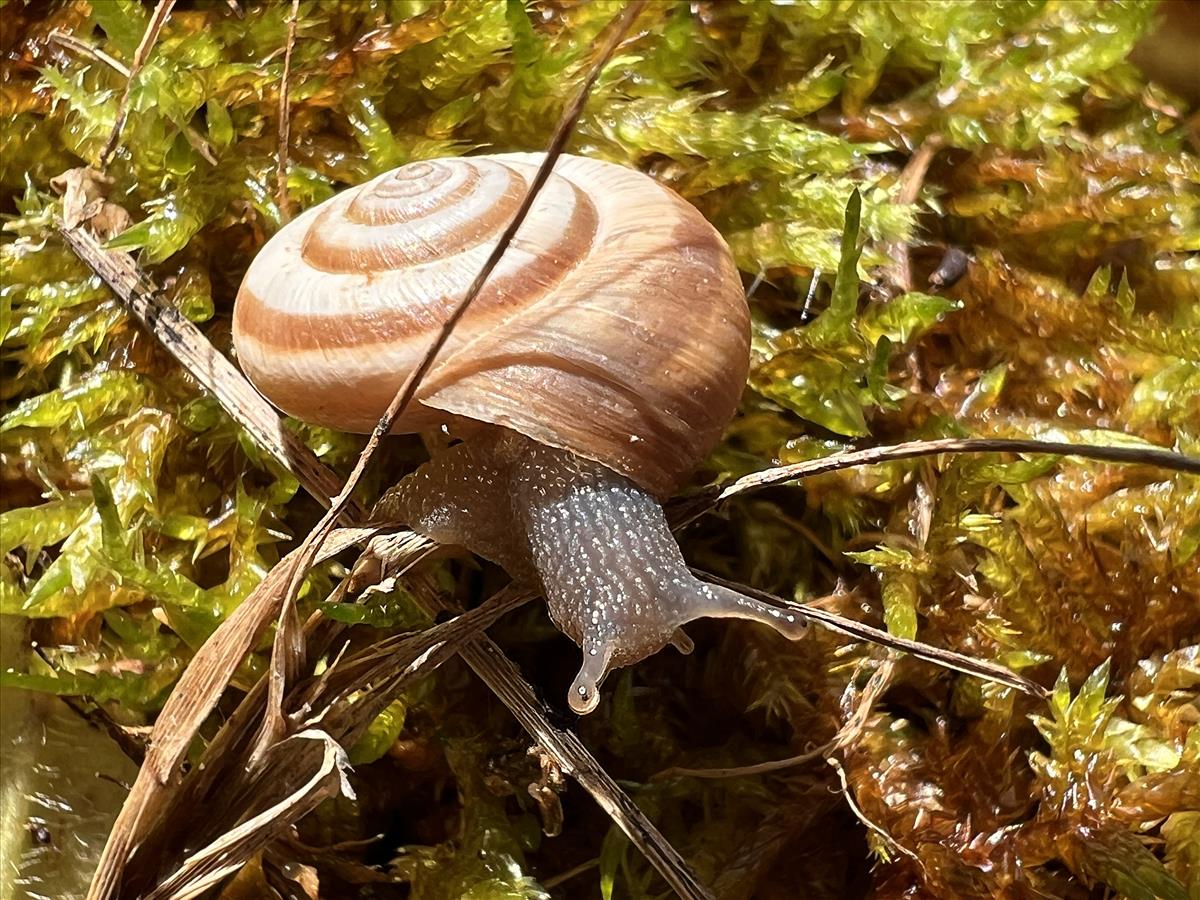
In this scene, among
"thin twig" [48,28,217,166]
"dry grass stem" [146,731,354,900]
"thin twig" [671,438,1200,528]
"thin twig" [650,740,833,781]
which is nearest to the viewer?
"thin twig" [671,438,1200,528]

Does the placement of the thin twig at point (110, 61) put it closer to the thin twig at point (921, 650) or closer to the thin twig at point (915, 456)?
the thin twig at point (915, 456)

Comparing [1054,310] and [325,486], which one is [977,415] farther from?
[325,486]

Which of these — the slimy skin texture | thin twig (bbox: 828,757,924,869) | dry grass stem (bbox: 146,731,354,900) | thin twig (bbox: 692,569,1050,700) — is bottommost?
thin twig (bbox: 828,757,924,869)

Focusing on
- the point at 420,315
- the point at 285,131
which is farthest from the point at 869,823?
the point at 285,131

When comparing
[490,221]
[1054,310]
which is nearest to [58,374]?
[490,221]

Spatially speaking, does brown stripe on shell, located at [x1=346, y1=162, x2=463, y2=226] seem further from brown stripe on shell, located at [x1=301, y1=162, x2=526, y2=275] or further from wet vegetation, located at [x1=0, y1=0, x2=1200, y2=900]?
wet vegetation, located at [x1=0, y1=0, x2=1200, y2=900]

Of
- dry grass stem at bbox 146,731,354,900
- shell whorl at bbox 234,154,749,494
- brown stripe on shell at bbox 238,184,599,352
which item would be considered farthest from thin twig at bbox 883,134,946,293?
dry grass stem at bbox 146,731,354,900

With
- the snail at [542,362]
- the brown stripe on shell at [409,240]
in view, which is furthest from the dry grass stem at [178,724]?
the brown stripe on shell at [409,240]
